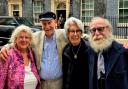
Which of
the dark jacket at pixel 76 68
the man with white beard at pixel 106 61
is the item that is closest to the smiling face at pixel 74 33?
the dark jacket at pixel 76 68

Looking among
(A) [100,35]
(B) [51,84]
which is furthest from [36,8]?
(A) [100,35]

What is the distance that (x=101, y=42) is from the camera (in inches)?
211

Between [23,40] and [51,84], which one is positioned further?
[51,84]

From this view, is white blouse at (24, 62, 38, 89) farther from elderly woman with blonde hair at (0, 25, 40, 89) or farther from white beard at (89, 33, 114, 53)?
white beard at (89, 33, 114, 53)

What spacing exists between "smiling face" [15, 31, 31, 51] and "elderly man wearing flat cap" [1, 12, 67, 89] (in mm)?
233

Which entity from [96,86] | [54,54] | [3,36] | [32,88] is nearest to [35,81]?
[32,88]

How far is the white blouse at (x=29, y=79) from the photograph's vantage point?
5618 millimetres

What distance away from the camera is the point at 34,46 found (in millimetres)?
5887

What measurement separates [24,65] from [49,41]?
54cm

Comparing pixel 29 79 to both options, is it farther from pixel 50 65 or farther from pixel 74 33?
pixel 74 33

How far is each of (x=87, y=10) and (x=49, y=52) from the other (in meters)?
21.0

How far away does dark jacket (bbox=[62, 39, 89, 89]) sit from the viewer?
5.65 m

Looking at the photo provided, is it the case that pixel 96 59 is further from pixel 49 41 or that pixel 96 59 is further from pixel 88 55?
pixel 49 41

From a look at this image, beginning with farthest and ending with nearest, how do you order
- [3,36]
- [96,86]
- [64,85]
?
[3,36], [64,85], [96,86]
